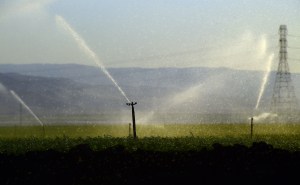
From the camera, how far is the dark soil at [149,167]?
2955 cm

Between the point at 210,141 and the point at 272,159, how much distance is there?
4428 mm

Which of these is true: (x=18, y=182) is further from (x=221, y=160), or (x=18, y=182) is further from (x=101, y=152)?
(x=221, y=160)

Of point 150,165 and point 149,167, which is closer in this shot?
point 149,167

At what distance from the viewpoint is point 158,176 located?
29625mm

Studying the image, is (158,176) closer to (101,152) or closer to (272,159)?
(101,152)

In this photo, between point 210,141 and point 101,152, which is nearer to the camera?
point 101,152

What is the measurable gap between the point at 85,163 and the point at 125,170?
6.72ft

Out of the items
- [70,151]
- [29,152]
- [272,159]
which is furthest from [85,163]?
[272,159]

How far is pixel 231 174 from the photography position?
30.0 metres

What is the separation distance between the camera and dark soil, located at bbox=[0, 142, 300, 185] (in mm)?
29547

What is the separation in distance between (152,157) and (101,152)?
2610 millimetres

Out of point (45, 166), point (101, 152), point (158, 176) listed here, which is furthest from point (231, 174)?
point (45, 166)

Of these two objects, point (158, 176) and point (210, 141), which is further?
point (210, 141)

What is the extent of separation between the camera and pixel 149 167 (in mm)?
29984
